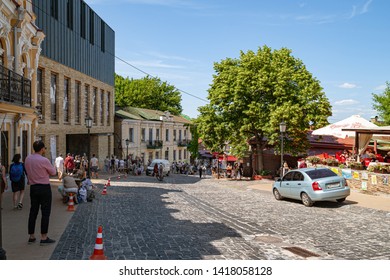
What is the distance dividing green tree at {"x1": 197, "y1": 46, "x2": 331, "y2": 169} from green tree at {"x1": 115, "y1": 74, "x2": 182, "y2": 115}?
37.4 m

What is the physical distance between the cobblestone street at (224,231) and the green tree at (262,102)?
12.2m

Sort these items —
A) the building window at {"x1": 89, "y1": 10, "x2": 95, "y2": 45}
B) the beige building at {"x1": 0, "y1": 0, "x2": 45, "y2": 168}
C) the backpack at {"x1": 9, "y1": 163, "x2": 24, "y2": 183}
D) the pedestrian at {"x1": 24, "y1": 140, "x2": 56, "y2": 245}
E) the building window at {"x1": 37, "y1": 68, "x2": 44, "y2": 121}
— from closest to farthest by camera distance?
the pedestrian at {"x1": 24, "y1": 140, "x2": 56, "y2": 245}, the backpack at {"x1": 9, "y1": 163, "x2": 24, "y2": 183}, the beige building at {"x1": 0, "y1": 0, "x2": 45, "y2": 168}, the building window at {"x1": 37, "y1": 68, "x2": 44, "y2": 121}, the building window at {"x1": 89, "y1": 10, "x2": 95, "y2": 45}

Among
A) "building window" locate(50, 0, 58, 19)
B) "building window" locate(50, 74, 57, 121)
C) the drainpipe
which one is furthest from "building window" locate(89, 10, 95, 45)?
the drainpipe

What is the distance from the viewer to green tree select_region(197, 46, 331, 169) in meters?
26.8

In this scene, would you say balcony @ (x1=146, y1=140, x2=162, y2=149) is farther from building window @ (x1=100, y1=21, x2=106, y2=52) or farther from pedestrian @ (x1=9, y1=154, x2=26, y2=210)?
pedestrian @ (x1=9, y1=154, x2=26, y2=210)

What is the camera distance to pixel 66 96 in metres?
30.6

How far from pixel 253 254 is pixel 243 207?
710 cm

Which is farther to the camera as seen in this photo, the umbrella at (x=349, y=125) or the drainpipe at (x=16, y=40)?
the umbrella at (x=349, y=125)

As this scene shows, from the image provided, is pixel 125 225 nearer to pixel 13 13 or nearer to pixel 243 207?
pixel 243 207

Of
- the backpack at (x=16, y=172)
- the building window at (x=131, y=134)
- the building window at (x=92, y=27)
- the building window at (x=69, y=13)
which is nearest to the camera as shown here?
the backpack at (x=16, y=172)

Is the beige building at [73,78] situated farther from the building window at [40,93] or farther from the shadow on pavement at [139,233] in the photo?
the shadow on pavement at [139,233]

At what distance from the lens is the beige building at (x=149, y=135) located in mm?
44406

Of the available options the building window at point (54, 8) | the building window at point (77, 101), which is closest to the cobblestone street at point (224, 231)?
the building window at point (54, 8)

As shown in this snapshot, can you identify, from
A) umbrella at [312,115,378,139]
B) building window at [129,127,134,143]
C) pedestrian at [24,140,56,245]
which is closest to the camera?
pedestrian at [24,140,56,245]
